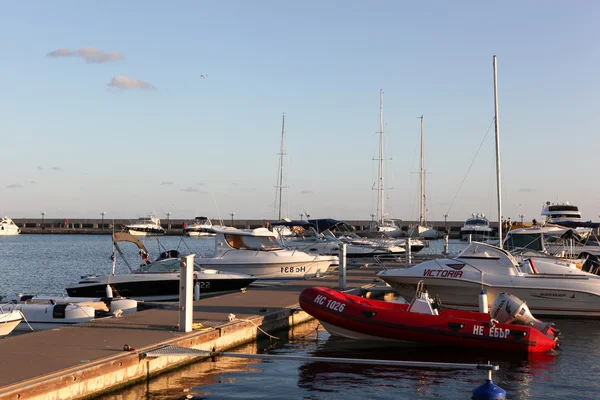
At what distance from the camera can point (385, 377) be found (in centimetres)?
1267

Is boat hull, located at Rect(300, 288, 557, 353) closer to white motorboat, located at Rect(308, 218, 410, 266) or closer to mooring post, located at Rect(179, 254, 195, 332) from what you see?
mooring post, located at Rect(179, 254, 195, 332)

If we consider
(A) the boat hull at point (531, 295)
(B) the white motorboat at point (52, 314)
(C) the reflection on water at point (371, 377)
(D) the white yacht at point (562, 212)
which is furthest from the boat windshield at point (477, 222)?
(B) the white motorboat at point (52, 314)

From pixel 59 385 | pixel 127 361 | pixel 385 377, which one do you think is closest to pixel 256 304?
pixel 385 377

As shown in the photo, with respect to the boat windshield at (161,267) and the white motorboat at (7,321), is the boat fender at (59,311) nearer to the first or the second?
the white motorboat at (7,321)

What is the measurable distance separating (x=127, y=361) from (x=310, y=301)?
552 cm

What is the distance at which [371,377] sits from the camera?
12.7 m

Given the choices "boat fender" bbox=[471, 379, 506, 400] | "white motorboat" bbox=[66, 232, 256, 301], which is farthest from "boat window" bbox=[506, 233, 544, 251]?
"boat fender" bbox=[471, 379, 506, 400]

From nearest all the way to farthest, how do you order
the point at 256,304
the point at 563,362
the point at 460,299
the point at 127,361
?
the point at 127,361
the point at 563,362
the point at 256,304
the point at 460,299

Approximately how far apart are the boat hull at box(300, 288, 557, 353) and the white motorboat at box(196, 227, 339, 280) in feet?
35.4

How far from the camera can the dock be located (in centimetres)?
963

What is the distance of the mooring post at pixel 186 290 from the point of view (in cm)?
1284

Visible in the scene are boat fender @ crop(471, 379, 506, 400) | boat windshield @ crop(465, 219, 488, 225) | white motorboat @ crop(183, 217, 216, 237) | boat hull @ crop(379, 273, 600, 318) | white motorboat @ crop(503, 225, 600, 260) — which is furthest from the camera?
boat windshield @ crop(465, 219, 488, 225)

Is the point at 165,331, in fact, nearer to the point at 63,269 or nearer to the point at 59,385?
the point at 59,385

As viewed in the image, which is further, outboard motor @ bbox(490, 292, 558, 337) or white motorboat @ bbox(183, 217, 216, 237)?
white motorboat @ bbox(183, 217, 216, 237)
